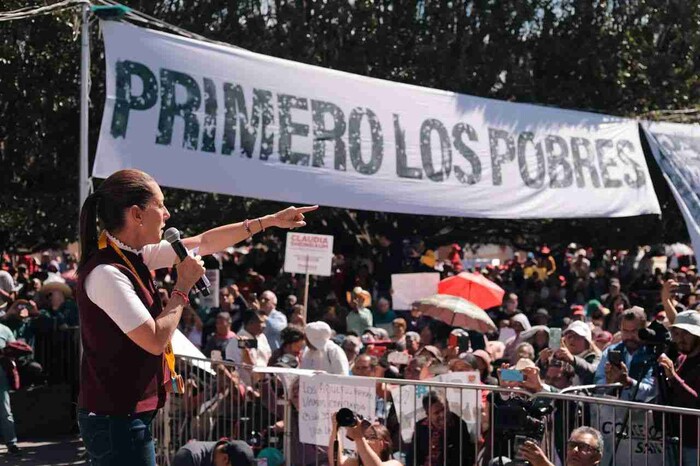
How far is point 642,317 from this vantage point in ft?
29.0

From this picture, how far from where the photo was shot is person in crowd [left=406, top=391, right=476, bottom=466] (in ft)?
25.2

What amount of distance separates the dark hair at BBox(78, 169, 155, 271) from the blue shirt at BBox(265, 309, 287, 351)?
9402 mm

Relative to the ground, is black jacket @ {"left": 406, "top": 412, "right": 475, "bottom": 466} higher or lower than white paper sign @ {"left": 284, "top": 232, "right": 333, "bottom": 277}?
lower

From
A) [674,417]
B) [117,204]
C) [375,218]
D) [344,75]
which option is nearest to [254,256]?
[375,218]

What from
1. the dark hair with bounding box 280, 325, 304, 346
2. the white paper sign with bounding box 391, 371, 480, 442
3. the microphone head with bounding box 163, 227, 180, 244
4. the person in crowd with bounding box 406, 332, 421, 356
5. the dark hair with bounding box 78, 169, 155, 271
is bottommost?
the white paper sign with bounding box 391, 371, 480, 442

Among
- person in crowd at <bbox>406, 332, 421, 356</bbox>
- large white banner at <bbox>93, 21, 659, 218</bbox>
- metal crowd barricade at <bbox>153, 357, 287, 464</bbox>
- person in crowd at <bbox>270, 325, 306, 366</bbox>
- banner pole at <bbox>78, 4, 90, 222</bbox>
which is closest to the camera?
metal crowd barricade at <bbox>153, 357, 287, 464</bbox>

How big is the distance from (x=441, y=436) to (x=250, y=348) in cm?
320

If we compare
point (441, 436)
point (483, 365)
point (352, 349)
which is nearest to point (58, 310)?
point (352, 349)

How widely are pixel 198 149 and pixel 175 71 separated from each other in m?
0.76

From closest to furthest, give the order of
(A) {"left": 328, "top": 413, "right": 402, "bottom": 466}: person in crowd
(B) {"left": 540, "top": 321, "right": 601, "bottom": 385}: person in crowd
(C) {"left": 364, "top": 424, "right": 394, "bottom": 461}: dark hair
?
(A) {"left": 328, "top": 413, "right": 402, "bottom": 466}: person in crowd
(C) {"left": 364, "top": 424, "right": 394, "bottom": 461}: dark hair
(B) {"left": 540, "top": 321, "right": 601, "bottom": 385}: person in crowd

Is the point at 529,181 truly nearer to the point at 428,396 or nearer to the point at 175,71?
the point at 175,71

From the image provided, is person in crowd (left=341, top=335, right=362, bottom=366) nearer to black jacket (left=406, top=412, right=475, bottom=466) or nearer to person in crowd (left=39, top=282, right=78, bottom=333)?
black jacket (left=406, top=412, right=475, bottom=466)

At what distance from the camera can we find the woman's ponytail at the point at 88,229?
3957 mm

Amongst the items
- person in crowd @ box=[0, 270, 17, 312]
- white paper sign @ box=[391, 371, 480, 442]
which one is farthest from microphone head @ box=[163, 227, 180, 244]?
person in crowd @ box=[0, 270, 17, 312]
